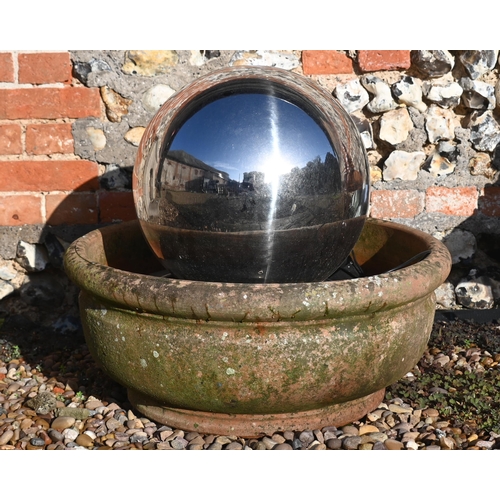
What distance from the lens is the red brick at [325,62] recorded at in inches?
108

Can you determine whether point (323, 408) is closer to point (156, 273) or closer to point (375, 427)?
point (375, 427)

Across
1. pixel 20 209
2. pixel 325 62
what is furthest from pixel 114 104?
pixel 325 62

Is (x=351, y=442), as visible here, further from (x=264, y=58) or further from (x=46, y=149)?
(x=46, y=149)

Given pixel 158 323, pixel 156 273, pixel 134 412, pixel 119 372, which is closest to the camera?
pixel 158 323

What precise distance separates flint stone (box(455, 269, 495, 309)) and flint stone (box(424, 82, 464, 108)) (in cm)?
81

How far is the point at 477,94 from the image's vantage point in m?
2.82

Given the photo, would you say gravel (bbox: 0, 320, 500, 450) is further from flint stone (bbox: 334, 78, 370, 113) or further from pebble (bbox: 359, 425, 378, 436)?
flint stone (bbox: 334, 78, 370, 113)

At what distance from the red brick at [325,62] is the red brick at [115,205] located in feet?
3.24

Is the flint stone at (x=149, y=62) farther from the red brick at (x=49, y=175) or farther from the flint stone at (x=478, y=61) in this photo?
the flint stone at (x=478, y=61)

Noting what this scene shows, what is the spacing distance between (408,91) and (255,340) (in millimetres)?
1578

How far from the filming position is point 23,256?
2842 millimetres

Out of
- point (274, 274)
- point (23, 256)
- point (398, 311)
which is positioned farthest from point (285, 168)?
point (23, 256)

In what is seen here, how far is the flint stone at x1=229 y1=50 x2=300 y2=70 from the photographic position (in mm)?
2744

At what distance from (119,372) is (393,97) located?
1.73 m
